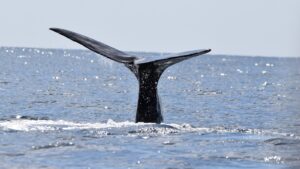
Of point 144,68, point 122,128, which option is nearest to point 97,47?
point 144,68

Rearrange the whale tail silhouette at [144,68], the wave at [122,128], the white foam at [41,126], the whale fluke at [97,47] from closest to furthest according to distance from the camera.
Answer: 1. the wave at [122,128]
2. the whale fluke at [97,47]
3. the whale tail silhouette at [144,68]
4. the white foam at [41,126]

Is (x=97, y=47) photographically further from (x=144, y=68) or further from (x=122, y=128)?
(x=122, y=128)

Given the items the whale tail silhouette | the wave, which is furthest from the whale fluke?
the wave

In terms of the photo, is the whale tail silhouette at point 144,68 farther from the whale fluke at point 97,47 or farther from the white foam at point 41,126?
the white foam at point 41,126

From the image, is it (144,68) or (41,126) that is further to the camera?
(41,126)

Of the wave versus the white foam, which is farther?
the white foam

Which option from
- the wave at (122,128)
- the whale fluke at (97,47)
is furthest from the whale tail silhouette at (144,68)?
the wave at (122,128)

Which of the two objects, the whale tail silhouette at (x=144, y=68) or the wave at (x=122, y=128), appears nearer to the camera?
the wave at (x=122, y=128)

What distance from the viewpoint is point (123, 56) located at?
21469 millimetres

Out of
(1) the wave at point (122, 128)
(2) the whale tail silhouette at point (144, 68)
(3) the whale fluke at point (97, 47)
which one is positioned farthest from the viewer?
(2) the whale tail silhouette at point (144, 68)

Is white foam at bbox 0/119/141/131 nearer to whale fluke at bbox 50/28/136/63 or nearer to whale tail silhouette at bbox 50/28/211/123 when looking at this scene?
whale tail silhouette at bbox 50/28/211/123

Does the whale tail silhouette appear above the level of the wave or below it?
above

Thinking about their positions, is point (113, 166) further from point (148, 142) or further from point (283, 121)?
point (283, 121)

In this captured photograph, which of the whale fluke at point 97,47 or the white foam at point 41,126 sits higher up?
the whale fluke at point 97,47
